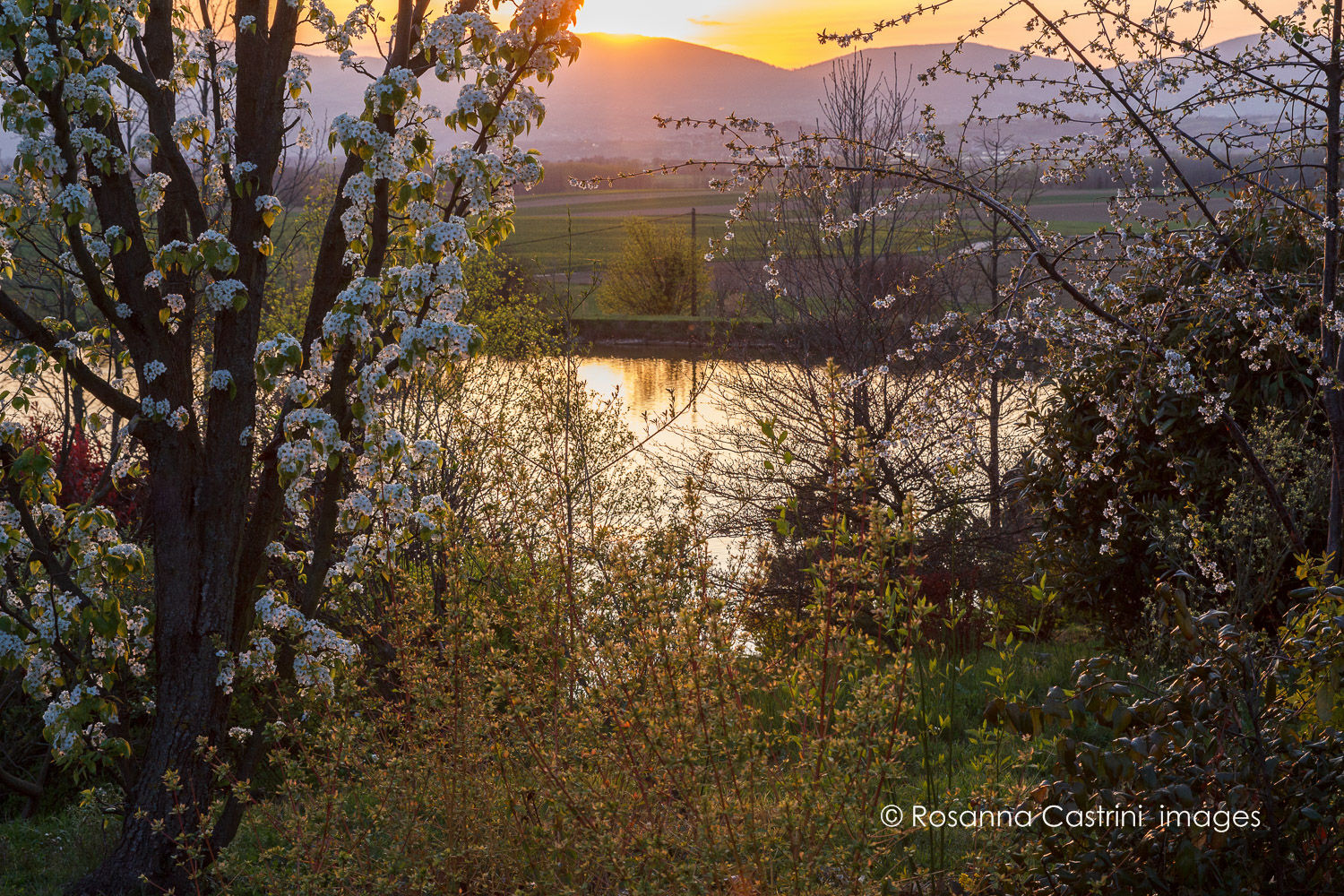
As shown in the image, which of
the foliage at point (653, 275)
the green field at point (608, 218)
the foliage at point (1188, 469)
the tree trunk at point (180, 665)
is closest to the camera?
the tree trunk at point (180, 665)

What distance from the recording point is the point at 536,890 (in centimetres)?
314

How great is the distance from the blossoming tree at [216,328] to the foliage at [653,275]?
26.0 m

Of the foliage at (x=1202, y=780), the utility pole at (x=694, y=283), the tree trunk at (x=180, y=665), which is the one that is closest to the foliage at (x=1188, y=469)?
the foliage at (x=1202, y=780)

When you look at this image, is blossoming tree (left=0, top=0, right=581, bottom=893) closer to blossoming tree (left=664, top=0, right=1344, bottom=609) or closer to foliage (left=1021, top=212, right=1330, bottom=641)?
blossoming tree (left=664, top=0, right=1344, bottom=609)

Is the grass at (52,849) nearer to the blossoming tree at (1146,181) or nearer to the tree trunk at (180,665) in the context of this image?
the tree trunk at (180,665)

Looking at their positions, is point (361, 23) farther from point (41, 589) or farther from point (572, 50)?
point (41, 589)

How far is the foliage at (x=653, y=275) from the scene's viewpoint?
30.0 meters

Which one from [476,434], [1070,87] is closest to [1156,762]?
[1070,87]

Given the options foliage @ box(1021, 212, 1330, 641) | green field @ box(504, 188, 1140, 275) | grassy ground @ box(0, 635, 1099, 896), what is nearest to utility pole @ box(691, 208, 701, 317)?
green field @ box(504, 188, 1140, 275)

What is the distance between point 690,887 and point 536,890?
0.81m

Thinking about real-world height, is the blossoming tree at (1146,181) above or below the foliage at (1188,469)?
above

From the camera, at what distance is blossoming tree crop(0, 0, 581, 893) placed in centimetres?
351

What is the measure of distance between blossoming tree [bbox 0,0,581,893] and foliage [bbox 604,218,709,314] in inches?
1023

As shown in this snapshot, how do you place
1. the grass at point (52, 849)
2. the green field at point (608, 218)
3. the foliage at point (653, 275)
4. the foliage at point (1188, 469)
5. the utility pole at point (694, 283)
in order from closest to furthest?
1. the grass at point (52, 849)
2. the foliage at point (1188, 469)
3. the utility pole at point (694, 283)
4. the foliage at point (653, 275)
5. the green field at point (608, 218)
